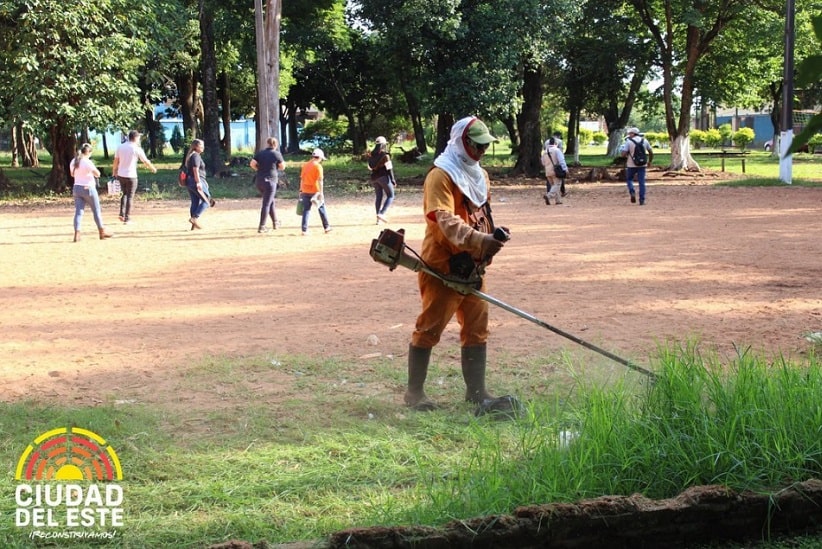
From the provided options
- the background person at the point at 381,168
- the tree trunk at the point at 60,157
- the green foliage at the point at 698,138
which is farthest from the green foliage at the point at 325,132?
the background person at the point at 381,168

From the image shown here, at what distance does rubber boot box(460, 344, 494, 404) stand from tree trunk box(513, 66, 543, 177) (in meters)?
26.4

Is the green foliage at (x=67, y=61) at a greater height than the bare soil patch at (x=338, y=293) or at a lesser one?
greater

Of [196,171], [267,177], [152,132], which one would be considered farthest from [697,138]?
[196,171]

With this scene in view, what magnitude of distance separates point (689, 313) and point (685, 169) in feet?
78.0

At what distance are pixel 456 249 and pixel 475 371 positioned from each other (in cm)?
87

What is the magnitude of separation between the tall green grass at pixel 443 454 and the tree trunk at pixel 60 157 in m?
22.7

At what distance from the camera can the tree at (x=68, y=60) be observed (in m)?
23.1

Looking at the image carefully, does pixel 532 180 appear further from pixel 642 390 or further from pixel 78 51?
pixel 642 390

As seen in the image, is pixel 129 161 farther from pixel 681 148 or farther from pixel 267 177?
pixel 681 148

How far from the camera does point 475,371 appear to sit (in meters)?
6.04

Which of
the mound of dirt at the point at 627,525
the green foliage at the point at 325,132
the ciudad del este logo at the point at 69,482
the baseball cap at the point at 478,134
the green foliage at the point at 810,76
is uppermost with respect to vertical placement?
the green foliage at the point at 325,132

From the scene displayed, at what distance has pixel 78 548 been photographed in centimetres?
382

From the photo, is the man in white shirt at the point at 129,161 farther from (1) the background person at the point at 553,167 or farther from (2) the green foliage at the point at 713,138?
(2) the green foliage at the point at 713,138

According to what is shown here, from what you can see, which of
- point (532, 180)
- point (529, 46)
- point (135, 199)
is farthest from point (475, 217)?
point (532, 180)
